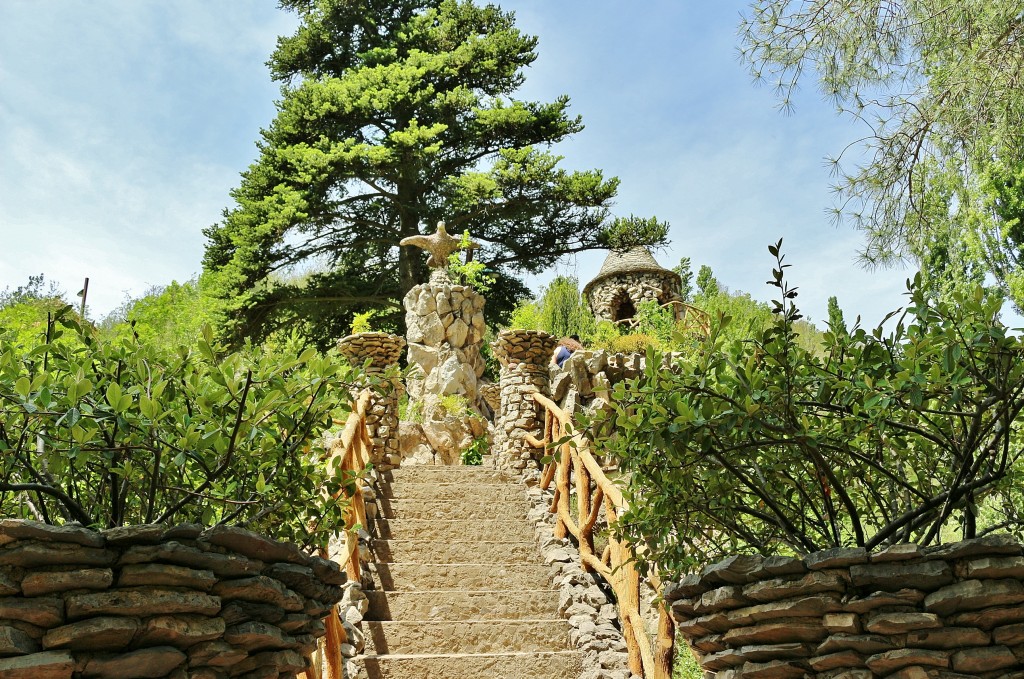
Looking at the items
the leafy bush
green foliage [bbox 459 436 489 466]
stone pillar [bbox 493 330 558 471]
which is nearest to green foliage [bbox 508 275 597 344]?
the leafy bush

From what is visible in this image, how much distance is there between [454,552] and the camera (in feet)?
19.4

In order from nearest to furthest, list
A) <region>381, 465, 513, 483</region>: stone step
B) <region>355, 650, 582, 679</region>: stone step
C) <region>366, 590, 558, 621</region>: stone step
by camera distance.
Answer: <region>355, 650, 582, 679</region>: stone step, <region>366, 590, 558, 621</region>: stone step, <region>381, 465, 513, 483</region>: stone step

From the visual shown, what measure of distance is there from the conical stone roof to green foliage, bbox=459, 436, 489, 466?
8166 mm

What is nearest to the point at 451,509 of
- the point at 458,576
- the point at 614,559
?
the point at 458,576

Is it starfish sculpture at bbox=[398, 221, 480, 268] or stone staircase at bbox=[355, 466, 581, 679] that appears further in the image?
starfish sculpture at bbox=[398, 221, 480, 268]

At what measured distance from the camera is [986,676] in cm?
200

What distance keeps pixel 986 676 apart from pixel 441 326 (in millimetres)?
9268

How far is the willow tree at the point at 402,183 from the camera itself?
14836 mm

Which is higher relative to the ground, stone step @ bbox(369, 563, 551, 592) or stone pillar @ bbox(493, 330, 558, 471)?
stone pillar @ bbox(493, 330, 558, 471)

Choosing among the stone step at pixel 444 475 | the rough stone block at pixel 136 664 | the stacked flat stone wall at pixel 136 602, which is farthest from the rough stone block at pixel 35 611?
the stone step at pixel 444 475

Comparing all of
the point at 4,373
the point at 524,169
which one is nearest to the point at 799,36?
the point at 4,373

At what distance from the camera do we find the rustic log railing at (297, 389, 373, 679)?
3168 millimetres

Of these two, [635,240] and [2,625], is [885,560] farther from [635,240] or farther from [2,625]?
[635,240]

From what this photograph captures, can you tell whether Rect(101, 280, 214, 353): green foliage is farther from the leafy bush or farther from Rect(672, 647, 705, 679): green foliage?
the leafy bush
